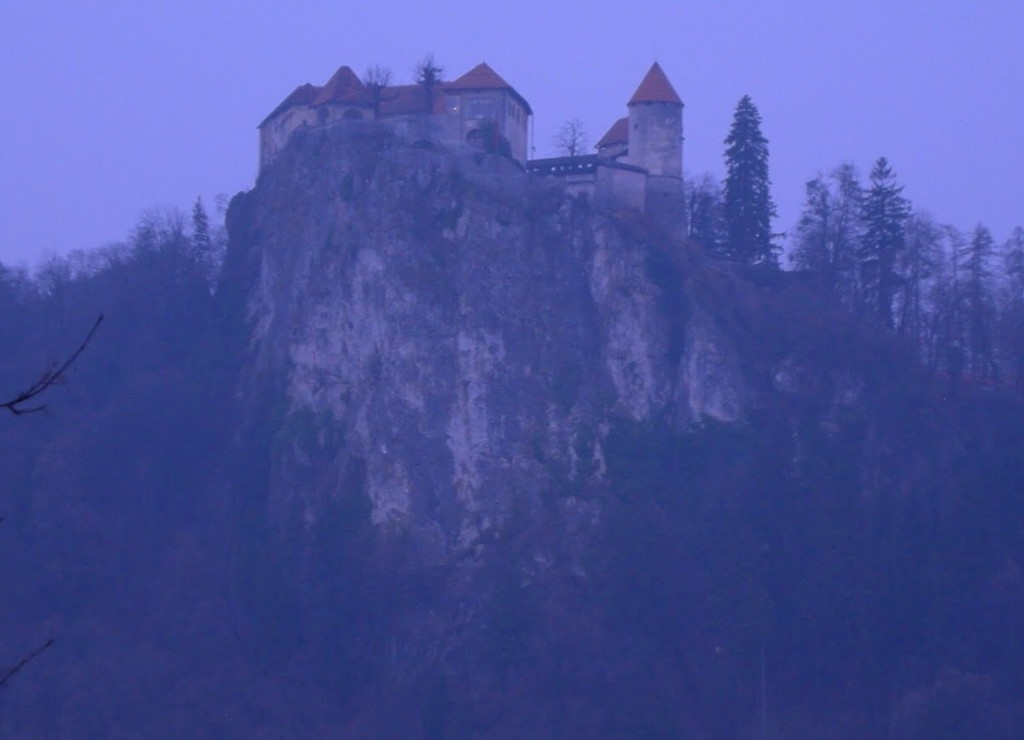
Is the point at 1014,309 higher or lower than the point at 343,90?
lower

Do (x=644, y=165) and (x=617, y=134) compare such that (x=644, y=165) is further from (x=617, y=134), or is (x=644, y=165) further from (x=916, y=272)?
(x=916, y=272)

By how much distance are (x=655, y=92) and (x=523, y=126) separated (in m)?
4.89

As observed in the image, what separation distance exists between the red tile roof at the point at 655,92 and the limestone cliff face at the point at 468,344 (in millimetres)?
4723

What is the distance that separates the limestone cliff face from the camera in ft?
150

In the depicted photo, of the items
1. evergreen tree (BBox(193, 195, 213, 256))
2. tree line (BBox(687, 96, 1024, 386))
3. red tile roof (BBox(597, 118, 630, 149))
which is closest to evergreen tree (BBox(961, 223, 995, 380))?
tree line (BBox(687, 96, 1024, 386))

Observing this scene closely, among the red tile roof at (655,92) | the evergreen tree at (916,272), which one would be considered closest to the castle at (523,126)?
the red tile roof at (655,92)

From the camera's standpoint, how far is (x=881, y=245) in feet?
163

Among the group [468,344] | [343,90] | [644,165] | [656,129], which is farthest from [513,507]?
[343,90]

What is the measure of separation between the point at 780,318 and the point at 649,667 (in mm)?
12246

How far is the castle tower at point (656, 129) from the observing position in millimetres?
48656

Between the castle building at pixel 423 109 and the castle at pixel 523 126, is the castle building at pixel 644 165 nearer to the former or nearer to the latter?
the castle at pixel 523 126

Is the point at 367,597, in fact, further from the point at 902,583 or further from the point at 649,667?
the point at 902,583

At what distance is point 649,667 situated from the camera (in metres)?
42.7

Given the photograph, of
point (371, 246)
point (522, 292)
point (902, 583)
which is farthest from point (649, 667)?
point (371, 246)
